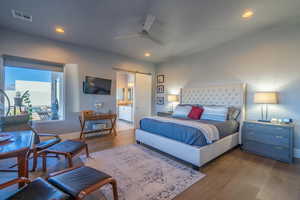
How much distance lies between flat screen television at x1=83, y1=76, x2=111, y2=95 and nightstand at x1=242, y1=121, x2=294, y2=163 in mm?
4046

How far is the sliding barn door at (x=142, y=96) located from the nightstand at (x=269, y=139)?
3.56 metres

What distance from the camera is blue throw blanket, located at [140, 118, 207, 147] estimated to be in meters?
2.41

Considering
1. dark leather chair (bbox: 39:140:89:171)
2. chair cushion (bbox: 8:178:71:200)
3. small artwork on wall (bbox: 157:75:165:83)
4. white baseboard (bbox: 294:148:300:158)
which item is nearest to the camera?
chair cushion (bbox: 8:178:71:200)

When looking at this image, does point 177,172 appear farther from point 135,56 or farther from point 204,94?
point 135,56

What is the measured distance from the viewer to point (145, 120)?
355 centimetres

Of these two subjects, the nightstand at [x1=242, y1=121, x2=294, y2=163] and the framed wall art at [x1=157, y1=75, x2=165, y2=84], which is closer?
the nightstand at [x1=242, y1=121, x2=294, y2=163]

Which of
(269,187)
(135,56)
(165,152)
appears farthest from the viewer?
(135,56)

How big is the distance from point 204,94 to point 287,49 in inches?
81.7

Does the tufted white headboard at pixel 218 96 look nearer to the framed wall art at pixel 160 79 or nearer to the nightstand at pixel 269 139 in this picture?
the nightstand at pixel 269 139

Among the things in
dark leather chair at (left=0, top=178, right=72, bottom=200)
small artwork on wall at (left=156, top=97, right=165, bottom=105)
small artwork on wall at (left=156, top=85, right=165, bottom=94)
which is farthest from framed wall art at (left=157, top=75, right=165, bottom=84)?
dark leather chair at (left=0, top=178, right=72, bottom=200)

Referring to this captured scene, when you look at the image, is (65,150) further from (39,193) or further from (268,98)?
(268,98)

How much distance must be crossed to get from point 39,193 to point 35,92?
349cm

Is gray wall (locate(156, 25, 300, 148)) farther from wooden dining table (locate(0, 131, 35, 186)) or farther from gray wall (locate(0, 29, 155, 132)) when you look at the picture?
wooden dining table (locate(0, 131, 35, 186))

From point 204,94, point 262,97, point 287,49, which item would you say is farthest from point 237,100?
point 287,49
